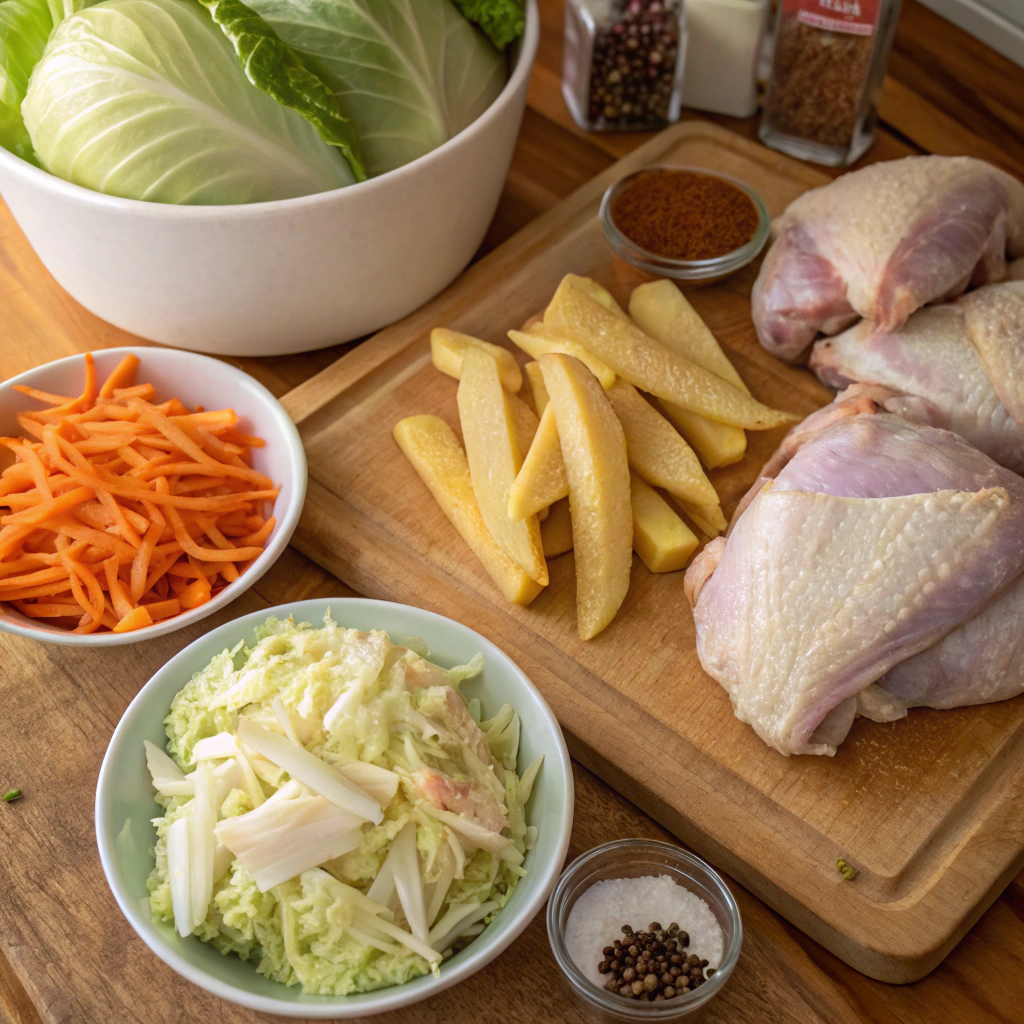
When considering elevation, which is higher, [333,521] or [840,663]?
[840,663]

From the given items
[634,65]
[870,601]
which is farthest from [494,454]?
[634,65]

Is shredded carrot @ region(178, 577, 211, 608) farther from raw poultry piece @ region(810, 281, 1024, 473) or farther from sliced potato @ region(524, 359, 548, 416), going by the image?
raw poultry piece @ region(810, 281, 1024, 473)

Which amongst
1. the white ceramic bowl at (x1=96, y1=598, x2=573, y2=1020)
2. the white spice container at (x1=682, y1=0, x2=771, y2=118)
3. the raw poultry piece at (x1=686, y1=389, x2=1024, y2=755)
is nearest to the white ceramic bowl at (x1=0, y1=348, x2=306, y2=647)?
the white ceramic bowl at (x1=96, y1=598, x2=573, y2=1020)

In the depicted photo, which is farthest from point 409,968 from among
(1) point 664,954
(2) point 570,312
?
(2) point 570,312

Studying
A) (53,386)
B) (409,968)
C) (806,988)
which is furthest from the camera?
(53,386)

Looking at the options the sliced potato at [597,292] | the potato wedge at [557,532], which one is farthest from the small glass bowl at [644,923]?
the sliced potato at [597,292]

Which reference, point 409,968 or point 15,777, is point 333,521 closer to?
point 15,777

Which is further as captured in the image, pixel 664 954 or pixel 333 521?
pixel 333 521

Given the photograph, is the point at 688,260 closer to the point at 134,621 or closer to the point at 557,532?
Result: the point at 557,532
